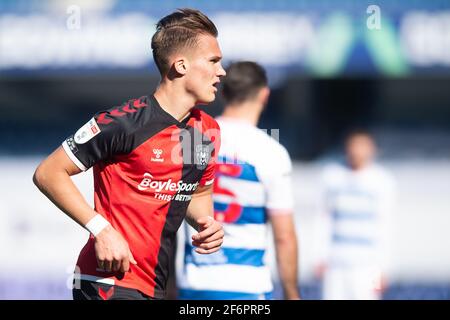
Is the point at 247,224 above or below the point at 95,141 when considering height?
below

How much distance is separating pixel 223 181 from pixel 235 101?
625mm

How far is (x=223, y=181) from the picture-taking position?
581 cm

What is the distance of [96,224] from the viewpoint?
13.6 feet

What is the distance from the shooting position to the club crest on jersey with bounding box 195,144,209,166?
4559 mm

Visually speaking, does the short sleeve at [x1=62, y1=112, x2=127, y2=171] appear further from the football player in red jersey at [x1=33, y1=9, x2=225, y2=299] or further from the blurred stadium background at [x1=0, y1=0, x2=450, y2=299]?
the blurred stadium background at [x1=0, y1=0, x2=450, y2=299]

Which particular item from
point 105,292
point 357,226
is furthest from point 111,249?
point 357,226

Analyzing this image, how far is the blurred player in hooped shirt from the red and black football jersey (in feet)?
15.4

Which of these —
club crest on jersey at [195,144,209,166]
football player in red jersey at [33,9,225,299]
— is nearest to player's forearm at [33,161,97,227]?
football player in red jersey at [33,9,225,299]

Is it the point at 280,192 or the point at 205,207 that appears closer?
the point at 205,207

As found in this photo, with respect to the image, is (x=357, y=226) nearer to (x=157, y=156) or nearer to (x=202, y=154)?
(x=202, y=154)

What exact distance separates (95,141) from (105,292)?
0.75 m
